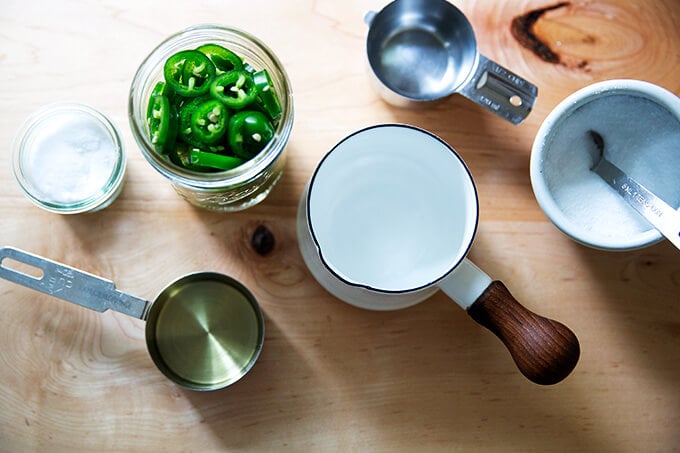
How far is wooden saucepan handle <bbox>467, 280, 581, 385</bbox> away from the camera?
707 millimetres

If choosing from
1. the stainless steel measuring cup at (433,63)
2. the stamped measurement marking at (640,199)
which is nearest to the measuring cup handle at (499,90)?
the stainless steel measuring cup at (433,63)

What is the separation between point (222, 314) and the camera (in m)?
0.84

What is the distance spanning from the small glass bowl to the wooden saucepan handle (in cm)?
49

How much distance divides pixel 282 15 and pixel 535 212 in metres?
0.44

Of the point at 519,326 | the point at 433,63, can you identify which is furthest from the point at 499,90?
the point at 519,326

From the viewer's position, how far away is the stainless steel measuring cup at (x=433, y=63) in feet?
2.68

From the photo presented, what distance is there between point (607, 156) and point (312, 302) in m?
0.43

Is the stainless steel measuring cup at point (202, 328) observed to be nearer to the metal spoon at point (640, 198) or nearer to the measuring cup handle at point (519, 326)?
the measuring cup handle at point (519, 326)

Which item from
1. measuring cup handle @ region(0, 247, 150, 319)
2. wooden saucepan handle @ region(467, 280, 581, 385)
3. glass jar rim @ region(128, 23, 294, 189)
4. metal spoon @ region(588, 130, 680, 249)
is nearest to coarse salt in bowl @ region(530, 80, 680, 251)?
metal spoon @ region(588, 130, 680, 249)

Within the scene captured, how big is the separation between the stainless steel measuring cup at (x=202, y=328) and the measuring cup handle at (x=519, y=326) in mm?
268

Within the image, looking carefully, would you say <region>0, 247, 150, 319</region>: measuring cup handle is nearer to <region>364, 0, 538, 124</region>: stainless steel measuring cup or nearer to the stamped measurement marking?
<region>364, 0, 538, 124</region>: stainless steel measuring cup

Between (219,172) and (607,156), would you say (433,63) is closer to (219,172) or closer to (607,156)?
(607,156)

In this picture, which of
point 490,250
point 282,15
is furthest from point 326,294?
point 282,15

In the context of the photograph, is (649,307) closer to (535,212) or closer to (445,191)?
(535,212)
